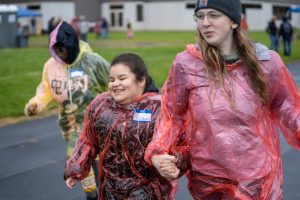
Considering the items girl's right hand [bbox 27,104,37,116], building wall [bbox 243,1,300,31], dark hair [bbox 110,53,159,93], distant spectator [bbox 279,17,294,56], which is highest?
dark hair [bbox 110,53,159,93]

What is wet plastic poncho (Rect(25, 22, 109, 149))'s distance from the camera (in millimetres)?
4543

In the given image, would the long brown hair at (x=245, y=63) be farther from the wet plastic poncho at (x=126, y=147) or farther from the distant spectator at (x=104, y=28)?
the distant spectator at (x=104, y=28)

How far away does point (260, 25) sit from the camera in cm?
5850

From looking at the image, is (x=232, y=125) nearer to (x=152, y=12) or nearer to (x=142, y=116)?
(x=142, y=116)

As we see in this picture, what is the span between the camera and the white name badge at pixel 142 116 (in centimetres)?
294

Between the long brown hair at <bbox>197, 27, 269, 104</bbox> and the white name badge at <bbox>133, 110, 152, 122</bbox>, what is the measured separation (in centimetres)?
56

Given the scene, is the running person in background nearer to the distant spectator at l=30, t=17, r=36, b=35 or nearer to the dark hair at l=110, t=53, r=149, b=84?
the dark hair at l=110, t=53, r=149, b=84

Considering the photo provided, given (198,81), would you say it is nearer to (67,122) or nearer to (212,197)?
(212,197)

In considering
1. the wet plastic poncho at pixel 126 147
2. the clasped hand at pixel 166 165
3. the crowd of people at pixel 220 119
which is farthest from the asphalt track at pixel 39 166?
the clasped hand at pixel 166 165

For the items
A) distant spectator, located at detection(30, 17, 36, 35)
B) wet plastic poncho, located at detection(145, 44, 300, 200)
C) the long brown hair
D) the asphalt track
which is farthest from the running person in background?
distant spectator, located at detection(30, 17, 36, 35)

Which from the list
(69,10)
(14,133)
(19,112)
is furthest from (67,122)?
(69,10)

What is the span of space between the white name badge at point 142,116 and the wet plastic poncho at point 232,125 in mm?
277

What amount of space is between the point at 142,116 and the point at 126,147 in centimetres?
20

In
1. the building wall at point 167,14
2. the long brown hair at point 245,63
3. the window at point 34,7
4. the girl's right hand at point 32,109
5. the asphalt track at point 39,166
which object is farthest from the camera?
the building wall at point 167,14
